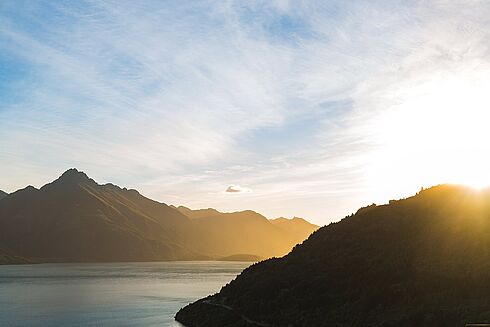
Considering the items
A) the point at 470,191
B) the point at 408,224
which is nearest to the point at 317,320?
the point at 408,224

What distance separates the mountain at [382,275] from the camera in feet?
234

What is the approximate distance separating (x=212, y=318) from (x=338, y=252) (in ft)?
100.0

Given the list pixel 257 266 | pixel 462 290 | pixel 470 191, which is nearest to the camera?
pixel 462 290

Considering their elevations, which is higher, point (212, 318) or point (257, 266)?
point (257, 266)

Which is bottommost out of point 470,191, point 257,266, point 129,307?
point 129,307

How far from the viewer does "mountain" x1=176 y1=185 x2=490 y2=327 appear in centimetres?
7125

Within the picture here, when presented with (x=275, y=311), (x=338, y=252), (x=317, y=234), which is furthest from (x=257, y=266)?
(x=275, y=311)

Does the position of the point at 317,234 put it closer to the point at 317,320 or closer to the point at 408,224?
the point at 408,224

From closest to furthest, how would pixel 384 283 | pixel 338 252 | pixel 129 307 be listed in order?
pixel 384 283 → pixel 338 252 → pixel 129 307

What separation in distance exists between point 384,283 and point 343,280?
334 inches

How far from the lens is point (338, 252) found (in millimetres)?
100750

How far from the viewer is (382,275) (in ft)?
275

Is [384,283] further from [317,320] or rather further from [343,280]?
[317,320]

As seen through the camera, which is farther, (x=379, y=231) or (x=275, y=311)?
(x=379, y=231)
